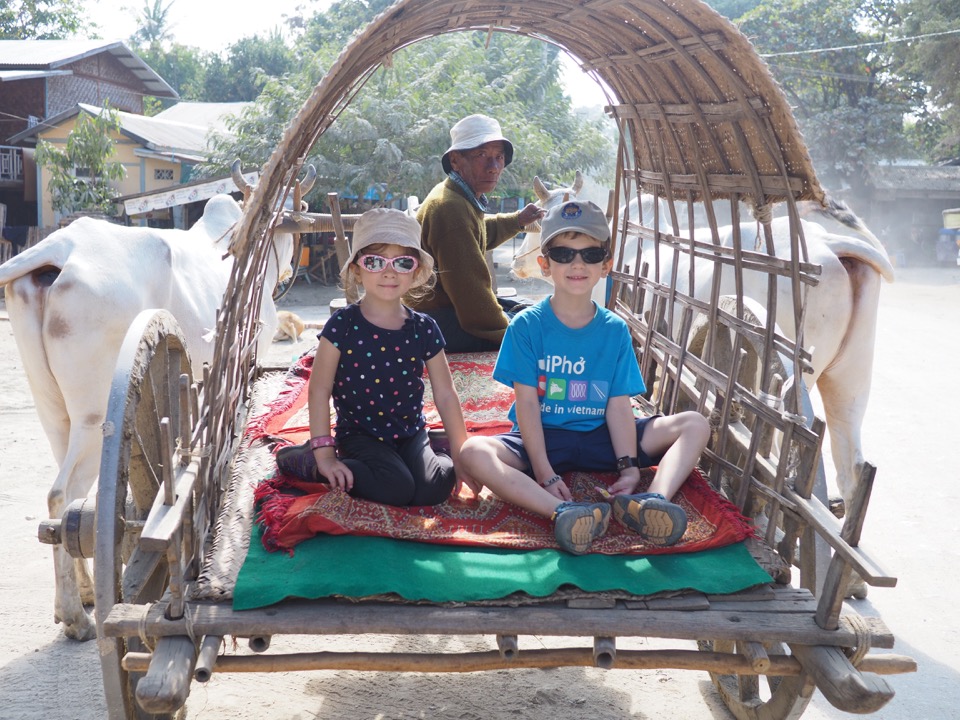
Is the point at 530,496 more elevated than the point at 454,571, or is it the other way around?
the point at 530,496

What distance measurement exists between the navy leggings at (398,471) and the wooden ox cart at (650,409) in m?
0.42

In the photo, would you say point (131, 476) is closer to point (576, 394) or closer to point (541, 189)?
point (576, 394)

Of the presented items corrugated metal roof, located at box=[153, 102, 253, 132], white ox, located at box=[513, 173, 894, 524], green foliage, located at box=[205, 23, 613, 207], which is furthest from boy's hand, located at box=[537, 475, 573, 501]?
corrugated metal roof, located at box=[153, 102, 253, 132]

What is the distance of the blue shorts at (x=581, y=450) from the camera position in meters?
2.84

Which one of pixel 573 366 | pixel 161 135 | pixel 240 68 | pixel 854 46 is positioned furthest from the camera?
pixel 240 68

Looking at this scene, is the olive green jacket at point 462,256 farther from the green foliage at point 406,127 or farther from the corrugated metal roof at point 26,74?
the corrugated metal roof at point 26,74

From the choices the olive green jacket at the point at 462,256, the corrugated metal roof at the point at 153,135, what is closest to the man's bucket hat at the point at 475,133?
the olive green jacket at the point at 462,256

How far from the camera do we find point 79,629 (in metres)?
3.48

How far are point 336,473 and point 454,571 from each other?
55 centimetres

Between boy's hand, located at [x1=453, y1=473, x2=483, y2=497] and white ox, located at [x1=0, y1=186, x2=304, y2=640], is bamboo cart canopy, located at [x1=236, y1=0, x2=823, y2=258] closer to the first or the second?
boy's hand, located at [x1=453, y1=473, x2=483, y2=497]

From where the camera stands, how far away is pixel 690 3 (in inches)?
101

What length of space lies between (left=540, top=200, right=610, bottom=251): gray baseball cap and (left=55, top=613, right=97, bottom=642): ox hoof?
2.45 m

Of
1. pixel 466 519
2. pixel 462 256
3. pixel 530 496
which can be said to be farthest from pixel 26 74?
pixel 530 496

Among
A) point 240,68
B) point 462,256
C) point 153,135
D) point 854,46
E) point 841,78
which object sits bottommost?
point 462,256
